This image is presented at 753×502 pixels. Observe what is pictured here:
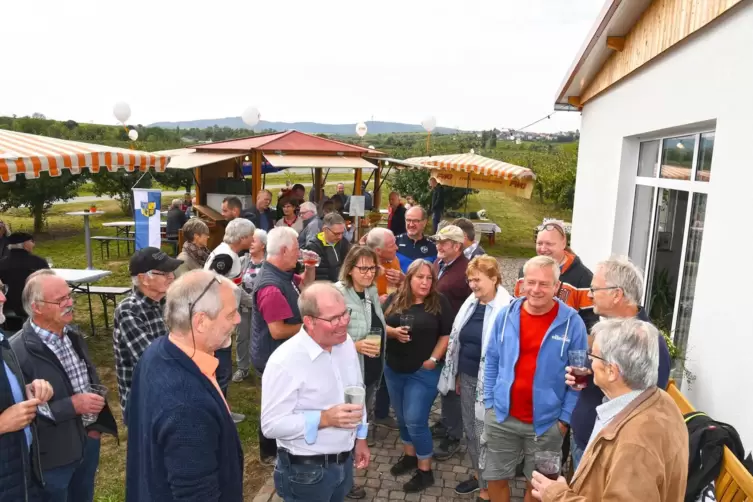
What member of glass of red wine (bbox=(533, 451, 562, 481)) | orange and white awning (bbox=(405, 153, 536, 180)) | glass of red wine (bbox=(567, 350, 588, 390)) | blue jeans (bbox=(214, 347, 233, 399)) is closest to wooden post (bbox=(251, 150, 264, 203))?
orange and white awning (bbox=(405, 153, 536, 180))

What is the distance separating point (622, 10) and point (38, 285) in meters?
5.46

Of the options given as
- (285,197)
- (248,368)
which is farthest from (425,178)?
(248,368)

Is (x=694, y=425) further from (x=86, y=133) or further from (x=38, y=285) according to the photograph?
(x=86, y=133)

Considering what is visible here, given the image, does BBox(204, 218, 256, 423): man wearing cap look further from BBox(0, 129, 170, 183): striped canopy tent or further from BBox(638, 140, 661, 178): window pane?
BBox(638, 140, 661, 178): window pane

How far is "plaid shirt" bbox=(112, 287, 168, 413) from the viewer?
126 inches

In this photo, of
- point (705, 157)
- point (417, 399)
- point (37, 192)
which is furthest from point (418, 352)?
point (37, 192)

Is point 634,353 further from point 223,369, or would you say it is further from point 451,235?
point 223,369

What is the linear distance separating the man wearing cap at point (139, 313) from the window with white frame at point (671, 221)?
3691 millimetres

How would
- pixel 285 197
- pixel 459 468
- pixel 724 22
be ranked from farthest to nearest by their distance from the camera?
pixel 285 197
pixel 459 468
pixel 724 22

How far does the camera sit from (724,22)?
3.40 m

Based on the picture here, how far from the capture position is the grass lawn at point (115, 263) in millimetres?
4391

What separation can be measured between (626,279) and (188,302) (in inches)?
95.1

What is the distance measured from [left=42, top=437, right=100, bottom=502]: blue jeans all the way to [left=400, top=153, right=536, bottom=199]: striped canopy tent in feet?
29.8

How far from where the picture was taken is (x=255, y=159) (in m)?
10.4
